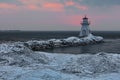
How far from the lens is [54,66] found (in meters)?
25.1

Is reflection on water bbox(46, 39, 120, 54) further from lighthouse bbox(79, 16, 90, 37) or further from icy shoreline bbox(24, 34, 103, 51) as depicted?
lighthouse bbox(79, 16, 90, 37)

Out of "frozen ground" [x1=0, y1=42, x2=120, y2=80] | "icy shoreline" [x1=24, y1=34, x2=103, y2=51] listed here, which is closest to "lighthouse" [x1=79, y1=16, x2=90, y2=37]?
"icy shoreline" [x1=24, y1=34, x2=103, y2=51]

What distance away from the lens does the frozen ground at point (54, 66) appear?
21109 millimetres

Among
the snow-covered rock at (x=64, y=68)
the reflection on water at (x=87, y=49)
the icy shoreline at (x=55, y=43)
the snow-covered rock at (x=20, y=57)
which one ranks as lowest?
the reflection on water at (x=87, y=49)

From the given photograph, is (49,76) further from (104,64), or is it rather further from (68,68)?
(104,64)

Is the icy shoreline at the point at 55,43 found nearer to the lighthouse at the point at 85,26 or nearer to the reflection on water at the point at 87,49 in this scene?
the reflection on water at the point at 87,49

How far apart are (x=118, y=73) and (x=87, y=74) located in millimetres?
2235

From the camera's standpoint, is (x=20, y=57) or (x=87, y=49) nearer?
(x=20, y=57)

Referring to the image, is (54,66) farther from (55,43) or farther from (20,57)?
(55,43)

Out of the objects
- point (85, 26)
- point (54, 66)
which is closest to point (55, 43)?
point (85, 26)

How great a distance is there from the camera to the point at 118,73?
22.7m

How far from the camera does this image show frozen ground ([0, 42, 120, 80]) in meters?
21.1

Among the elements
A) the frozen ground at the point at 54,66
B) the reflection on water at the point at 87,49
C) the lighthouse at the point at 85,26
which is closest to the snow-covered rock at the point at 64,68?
the frozen ground at the point at 54,66

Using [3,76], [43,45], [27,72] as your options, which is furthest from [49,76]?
[43,45]
